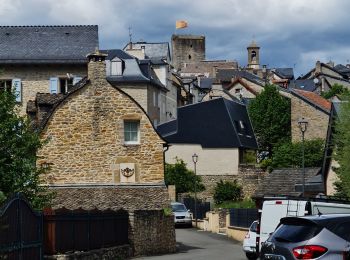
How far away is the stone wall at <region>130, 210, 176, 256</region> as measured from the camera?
31.2 m

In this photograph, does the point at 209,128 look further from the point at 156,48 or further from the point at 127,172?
the point at 156,48

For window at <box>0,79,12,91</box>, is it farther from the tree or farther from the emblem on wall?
the emblem on wall

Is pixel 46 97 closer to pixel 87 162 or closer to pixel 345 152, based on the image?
pixel 87 162

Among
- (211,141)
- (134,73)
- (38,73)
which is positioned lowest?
(211,141)

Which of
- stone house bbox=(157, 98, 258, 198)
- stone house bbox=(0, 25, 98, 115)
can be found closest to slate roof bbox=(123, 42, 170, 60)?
stone house bbox=(157, 98, 258, 198)

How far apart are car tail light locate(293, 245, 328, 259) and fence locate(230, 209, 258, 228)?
24576mm

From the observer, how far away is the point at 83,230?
1051 inches

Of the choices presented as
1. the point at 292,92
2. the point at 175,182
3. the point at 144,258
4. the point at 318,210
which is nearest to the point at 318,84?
the point at 292,92

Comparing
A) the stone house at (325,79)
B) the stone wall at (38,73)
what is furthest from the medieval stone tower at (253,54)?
the stone wall at (38,73)

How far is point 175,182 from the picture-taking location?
64.8 metres

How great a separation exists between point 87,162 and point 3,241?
1826cm

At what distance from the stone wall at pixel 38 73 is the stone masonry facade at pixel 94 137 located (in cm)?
2011

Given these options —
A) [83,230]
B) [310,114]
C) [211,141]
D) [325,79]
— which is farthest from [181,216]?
[325,79]

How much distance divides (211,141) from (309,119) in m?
9.78
